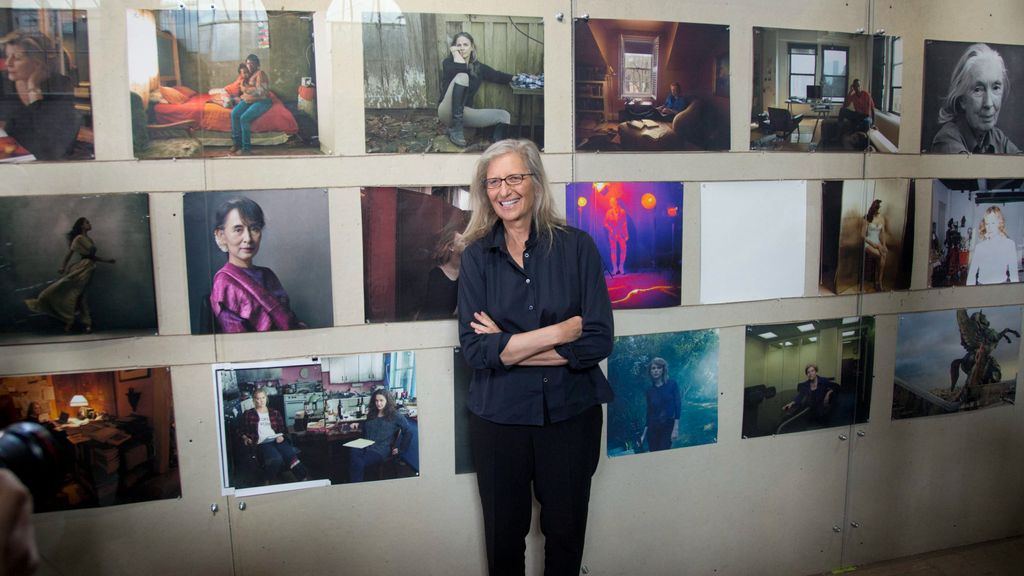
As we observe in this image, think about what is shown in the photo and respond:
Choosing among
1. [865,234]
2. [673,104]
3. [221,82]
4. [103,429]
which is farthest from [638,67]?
[103,429]

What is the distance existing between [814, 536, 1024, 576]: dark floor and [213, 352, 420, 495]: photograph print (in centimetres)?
216

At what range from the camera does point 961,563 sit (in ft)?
9.25

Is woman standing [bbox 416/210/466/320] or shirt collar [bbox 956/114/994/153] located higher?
shirt collar [bbox 956/114/994/153]

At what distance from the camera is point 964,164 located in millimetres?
2771

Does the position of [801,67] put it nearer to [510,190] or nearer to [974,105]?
[974,105]

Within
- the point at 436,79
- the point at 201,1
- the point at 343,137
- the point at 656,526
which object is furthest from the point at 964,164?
the point at 201,1

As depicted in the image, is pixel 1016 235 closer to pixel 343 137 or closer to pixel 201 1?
pixel 343 137

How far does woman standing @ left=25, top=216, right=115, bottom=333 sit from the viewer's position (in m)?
2.03

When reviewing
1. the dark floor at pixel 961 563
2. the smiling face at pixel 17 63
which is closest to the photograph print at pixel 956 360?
the dark floor at pixel 961 563

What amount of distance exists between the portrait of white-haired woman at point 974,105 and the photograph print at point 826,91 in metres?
0.27

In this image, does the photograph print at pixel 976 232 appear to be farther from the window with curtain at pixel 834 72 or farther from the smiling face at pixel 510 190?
the smiling face at pixel 510 190

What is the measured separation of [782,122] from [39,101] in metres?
2.78

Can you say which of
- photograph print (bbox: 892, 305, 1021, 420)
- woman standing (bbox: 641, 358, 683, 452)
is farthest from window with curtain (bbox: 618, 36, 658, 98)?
photograph print (bbox: 892, 305, 1021, 420)

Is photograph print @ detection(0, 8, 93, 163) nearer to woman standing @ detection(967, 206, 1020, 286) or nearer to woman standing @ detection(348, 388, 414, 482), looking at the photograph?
woman standing @ detection(348, 388, 414, 482)
